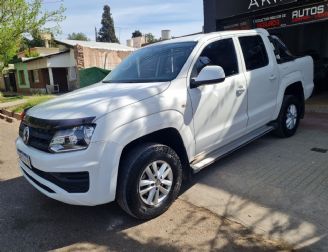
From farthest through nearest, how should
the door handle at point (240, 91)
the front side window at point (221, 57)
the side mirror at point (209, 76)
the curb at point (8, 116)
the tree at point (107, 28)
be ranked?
the tree at point (107, 28) → the curb at point (8, 116) → the door handle at point (240, 91) → the front side window at point (221, 57) → the side mirror at point (209, 76)

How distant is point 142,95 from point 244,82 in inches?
73.0

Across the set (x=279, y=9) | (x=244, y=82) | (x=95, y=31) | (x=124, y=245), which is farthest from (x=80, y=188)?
(x=95, y=31)

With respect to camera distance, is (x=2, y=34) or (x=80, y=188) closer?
(x=80, y=188)

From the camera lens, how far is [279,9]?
29.5ft

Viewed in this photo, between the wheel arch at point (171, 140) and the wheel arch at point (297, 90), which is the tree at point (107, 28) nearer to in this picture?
the wheel arch at point (297, 90)

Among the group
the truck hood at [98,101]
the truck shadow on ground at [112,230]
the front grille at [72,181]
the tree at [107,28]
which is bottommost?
the truck shadow on ground at [112,230]

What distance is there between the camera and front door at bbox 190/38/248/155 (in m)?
3.95

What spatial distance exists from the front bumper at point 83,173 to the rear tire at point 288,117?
12.1ft

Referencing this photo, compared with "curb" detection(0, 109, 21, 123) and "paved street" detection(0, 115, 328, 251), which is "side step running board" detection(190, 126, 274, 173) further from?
"curb" detection(0, 109, 21, 123)

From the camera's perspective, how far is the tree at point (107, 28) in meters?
79.9

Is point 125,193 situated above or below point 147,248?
above

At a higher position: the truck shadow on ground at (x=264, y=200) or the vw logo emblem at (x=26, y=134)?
the vw logo emblem at (x=26, y=134)

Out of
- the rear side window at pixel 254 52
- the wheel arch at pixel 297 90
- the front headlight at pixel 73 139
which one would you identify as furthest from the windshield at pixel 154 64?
the wheel arch at pixel 297 90

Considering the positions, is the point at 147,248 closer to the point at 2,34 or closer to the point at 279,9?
the point at 279,9
